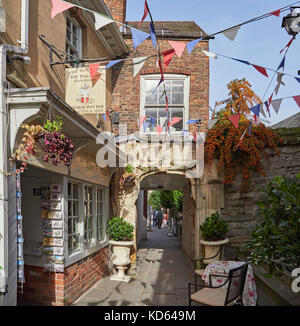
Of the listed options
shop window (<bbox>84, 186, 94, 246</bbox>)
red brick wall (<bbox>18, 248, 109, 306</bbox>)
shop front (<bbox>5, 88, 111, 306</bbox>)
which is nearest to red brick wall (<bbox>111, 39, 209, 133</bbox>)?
shop front (<bbox>5, 88, 111, 306</bbox>)

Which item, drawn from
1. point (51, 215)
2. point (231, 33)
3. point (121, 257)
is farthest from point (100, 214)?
point (231, 33)

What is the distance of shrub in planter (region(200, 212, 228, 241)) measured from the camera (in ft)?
23.0

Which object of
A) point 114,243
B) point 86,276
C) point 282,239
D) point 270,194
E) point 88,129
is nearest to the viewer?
point 282,239

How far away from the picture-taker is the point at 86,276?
19.0 ft

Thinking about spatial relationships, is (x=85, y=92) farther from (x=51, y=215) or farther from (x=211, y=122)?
(x=211, y=122)

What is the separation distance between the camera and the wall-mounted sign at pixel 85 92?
4.58 m

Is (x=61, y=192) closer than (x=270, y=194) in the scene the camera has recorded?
No

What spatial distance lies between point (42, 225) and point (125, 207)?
3157 mm

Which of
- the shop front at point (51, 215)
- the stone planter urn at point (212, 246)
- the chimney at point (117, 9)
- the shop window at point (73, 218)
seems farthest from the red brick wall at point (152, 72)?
the stone planter urn at point (212, 246)

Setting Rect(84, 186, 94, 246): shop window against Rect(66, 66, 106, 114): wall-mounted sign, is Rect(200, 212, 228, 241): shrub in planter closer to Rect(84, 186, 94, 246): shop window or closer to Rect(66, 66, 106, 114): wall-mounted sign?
Rect(84, 186, 94, 246): shop window

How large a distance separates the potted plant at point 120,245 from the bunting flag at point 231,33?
198 inches
